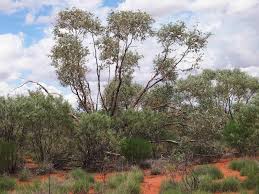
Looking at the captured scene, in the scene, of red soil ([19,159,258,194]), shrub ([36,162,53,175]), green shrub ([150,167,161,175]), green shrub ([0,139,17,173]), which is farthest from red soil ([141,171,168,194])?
green shrub ([0,139,17,173])

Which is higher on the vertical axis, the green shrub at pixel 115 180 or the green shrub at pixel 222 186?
the green shrub at pixel 115 180

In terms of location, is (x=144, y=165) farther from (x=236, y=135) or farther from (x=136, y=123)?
(x=236, y=135)

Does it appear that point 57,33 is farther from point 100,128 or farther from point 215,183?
point 215,183

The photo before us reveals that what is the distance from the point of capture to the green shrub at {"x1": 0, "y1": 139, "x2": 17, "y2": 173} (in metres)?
20.8

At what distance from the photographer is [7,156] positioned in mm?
20844

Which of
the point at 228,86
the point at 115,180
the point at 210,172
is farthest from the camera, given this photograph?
the point at 228,86

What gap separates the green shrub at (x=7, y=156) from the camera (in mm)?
20750

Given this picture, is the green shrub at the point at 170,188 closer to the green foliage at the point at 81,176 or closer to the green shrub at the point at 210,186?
the green shrub at the point at 210,186

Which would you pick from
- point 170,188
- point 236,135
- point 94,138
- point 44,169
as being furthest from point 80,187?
point 236,135

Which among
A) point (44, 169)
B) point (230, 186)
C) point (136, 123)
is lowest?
point (230, 186)

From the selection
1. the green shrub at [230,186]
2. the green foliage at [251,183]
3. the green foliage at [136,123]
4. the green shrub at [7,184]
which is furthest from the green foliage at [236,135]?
the green shrub at [7,184]

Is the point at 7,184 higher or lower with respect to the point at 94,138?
lower

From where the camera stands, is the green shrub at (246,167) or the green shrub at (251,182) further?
the green shrub at (246,167)

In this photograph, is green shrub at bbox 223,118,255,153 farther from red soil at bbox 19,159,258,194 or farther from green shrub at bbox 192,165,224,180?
green shrub at bbox 192,165,224,180
